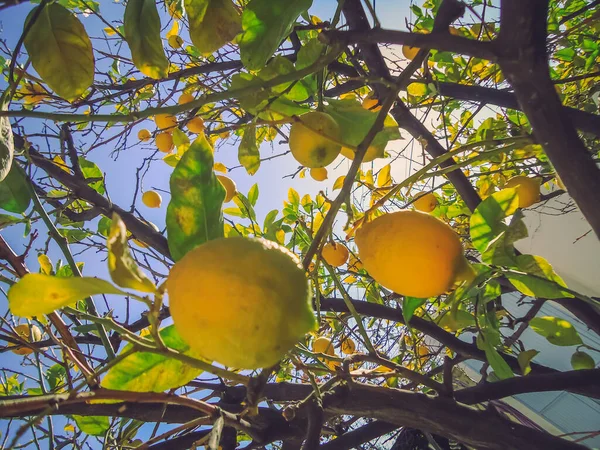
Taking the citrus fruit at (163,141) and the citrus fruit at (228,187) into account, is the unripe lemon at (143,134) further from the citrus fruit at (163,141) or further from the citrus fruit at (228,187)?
the citrus fruit at (228,187)

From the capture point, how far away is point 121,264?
1.04 feet

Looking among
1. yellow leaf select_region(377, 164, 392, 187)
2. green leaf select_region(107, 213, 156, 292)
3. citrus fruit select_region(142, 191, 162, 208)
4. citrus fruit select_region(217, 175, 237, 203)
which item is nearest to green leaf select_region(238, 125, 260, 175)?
citrus fruit select_region(217, 175, 237, 203)

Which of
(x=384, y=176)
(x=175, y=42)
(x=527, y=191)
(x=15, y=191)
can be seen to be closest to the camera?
(x=15, y=191)

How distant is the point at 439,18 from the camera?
0.57 meters

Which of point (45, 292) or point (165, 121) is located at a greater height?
point (165, 121)

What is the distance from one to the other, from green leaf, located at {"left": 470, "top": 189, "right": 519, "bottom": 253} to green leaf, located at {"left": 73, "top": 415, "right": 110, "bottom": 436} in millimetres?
744

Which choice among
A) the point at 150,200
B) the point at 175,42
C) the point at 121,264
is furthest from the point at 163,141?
the point at 121,264

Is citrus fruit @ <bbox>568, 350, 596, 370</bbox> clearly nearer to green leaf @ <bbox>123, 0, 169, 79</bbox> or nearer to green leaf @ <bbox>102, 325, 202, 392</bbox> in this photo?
green leaf @ <bbox>102, 325, 202, 392</bbox>

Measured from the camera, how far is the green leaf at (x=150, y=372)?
1.55 feet

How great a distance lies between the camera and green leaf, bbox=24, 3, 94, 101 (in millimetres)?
684

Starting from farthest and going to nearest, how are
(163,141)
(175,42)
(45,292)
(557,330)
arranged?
(175,42) → (163,141) → (557,330) → (45,292)

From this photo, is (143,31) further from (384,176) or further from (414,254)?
(384,176)

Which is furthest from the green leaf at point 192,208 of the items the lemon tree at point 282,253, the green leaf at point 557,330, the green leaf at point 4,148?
the green leaf at point 557,330

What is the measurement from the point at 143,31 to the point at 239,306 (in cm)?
59
